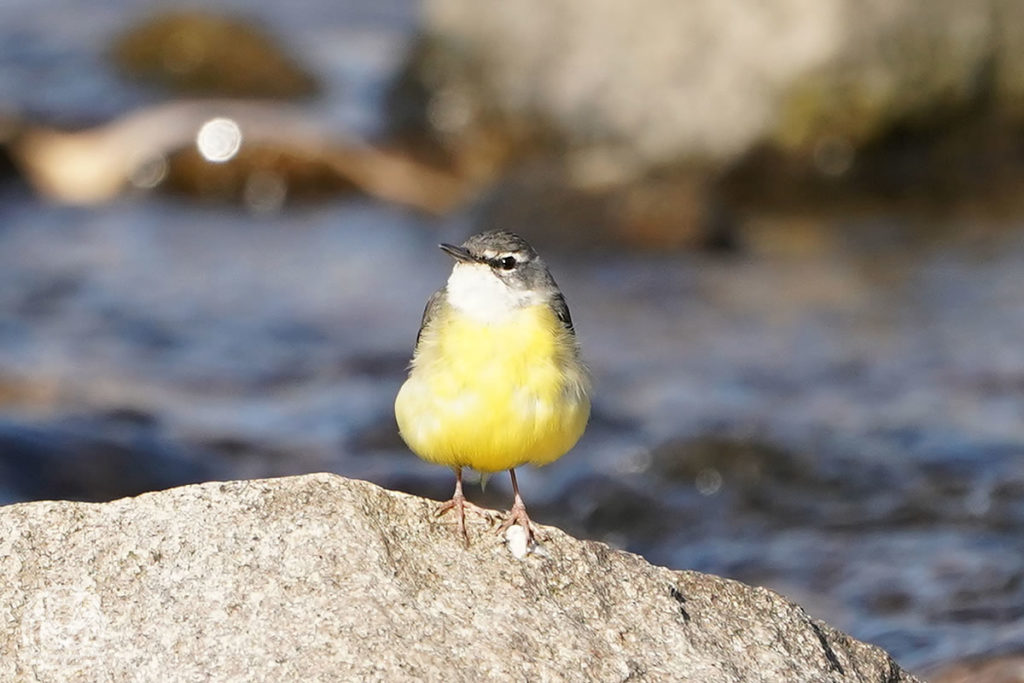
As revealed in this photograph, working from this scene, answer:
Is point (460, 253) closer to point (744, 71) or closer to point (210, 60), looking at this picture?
point (744, 71)

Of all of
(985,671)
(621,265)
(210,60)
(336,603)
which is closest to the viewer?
(336,603)

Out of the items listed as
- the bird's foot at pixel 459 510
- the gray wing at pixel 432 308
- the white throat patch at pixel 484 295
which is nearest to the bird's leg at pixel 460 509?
the bird's foot at pixel 459 510

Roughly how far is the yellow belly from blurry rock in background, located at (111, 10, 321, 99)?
1688 centimetres

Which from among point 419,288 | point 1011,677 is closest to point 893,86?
point 419,288

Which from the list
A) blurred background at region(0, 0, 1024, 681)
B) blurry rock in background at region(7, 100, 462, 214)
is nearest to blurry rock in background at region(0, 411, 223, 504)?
blurred background at region(0, 0, 1024, 681)

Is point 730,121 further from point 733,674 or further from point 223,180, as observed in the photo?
point 733,674

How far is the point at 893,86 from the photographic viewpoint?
17.6 m

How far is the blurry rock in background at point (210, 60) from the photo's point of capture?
22297 millimetres

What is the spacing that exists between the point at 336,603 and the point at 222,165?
14.3 metres

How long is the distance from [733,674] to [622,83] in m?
13.8

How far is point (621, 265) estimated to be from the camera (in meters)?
15.7

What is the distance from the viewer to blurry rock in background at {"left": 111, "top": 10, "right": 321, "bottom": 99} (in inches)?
878

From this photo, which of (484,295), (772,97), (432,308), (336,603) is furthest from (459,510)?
(772,97)

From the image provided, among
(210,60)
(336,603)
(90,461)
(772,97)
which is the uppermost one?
(210,60)
